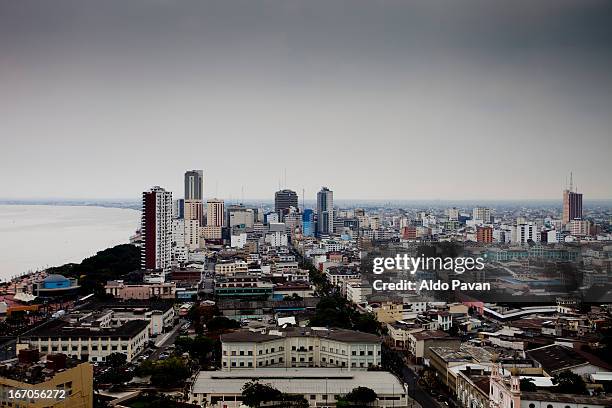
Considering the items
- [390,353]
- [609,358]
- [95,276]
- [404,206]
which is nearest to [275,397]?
[390,353]

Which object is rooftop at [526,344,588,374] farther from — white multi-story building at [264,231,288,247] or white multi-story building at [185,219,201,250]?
white multi-story building at [264,231,288,247]

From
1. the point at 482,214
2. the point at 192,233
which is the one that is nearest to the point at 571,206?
the point at 482,214

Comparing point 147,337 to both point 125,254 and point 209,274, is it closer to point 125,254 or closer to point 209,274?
point 209,274

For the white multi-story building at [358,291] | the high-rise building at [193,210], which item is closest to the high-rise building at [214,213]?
the high-rise building at [193,210]

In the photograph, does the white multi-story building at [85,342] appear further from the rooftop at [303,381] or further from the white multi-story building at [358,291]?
the white multi-story building at [358,291]

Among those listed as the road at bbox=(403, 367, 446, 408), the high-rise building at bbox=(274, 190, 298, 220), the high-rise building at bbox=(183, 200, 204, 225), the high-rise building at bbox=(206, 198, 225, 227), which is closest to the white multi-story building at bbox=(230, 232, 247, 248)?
the high-rise building at bbox=(206, 198, 225, 227)

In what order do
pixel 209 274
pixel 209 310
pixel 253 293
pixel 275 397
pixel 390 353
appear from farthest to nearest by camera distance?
pixel 209 274 < pixel 253 293 < pixel 209 310 < pixel 390 353 < pixel 275 397

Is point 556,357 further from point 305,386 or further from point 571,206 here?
point 571,206
